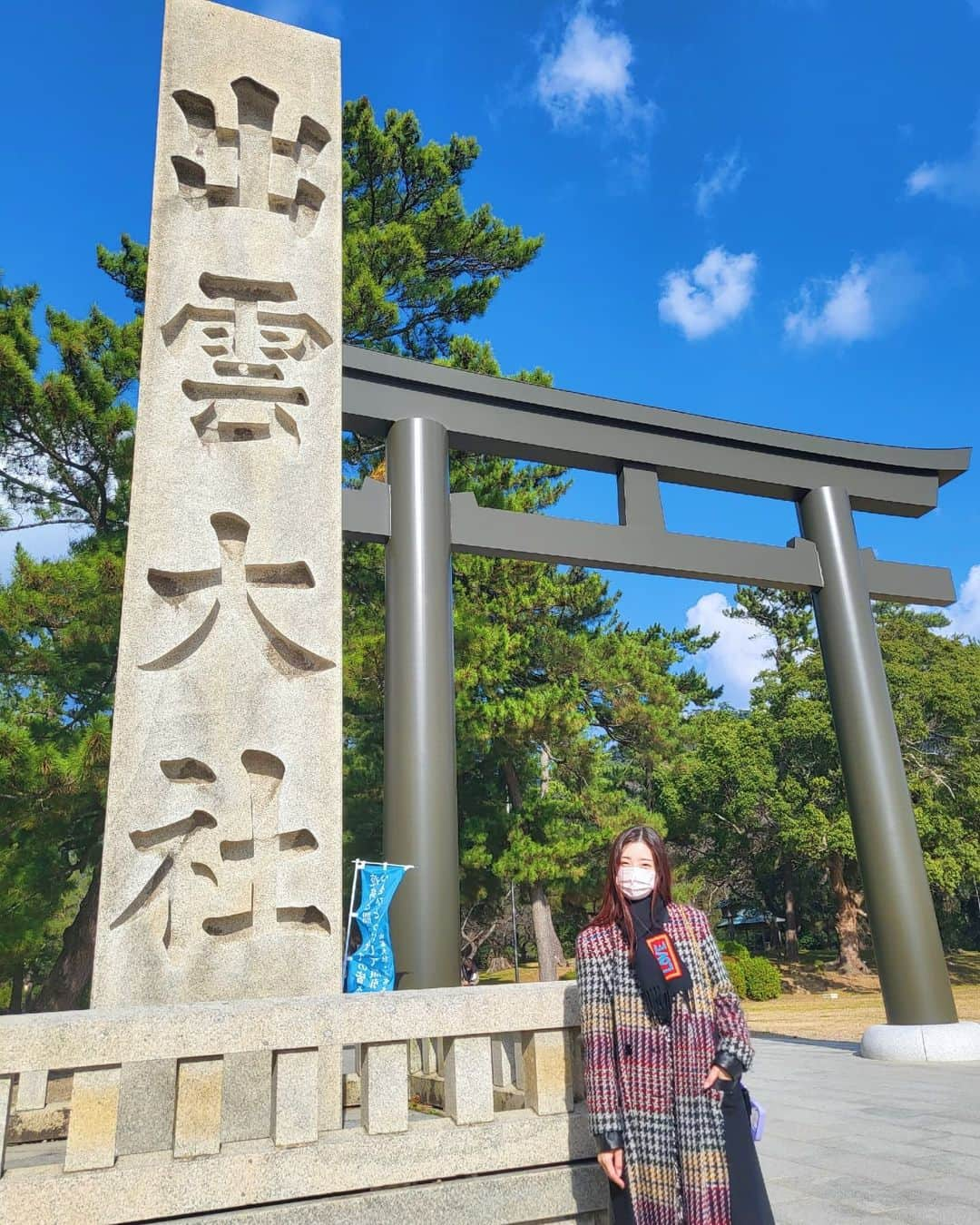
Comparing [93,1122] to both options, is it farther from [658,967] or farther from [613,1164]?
[658,967]

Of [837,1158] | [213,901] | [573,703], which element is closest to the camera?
[213,901]

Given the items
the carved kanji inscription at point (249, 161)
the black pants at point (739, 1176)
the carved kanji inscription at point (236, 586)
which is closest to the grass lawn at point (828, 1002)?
the carved kanji inscription at point (236, 586)

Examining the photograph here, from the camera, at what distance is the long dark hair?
2178 millimetres

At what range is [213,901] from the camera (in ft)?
10.6

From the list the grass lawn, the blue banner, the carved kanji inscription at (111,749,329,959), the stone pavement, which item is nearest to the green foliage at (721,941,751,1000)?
the grass lawn

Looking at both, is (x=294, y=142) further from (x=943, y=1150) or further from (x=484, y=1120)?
(x=943, y=1150)

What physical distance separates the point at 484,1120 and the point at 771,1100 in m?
3.73

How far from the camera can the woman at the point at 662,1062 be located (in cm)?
196

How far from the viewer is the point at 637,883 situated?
7.19 ft

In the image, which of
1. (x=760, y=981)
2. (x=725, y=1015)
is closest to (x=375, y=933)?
(x=725, y=1015)

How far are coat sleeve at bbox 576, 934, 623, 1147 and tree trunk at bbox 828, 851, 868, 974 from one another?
20.8m

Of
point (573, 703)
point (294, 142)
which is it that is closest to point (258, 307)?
point (294, 142)

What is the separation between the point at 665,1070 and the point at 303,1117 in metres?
0.92

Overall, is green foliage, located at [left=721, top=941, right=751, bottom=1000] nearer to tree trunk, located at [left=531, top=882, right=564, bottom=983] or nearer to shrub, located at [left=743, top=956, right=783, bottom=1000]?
shrub, located at [left=743, top=956, right=783, bottom=1000]
